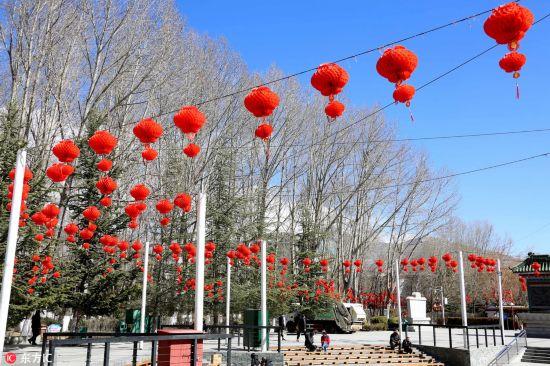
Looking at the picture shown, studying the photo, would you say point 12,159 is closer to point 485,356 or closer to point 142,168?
point 142,168

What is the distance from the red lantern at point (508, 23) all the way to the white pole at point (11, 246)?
746 centimetres

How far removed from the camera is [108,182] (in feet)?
43.7

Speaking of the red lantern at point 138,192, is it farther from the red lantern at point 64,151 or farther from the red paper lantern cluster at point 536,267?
the red paper lantern cluster at point 536,267

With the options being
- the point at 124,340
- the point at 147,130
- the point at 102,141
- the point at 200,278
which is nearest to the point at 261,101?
the point at 147,130

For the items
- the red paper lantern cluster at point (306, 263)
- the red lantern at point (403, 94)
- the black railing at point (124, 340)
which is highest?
the red lantern at point (403, 94)

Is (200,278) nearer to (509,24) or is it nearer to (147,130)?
(147,130)

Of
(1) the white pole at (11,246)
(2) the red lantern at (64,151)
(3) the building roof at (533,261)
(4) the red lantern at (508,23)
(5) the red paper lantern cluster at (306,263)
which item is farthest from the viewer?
(3) the building roof at (533,261)

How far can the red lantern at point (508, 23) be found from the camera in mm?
6223

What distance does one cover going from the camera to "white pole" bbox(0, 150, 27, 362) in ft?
23.6

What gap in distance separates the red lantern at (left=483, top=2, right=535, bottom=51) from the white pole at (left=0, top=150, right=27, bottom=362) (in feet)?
24.5

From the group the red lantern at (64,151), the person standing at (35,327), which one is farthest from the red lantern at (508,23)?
the person standing at (35,327)

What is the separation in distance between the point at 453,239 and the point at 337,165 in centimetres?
2630

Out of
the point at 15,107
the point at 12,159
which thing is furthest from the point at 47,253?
the point at 15,107

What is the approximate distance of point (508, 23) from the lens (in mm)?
6270
